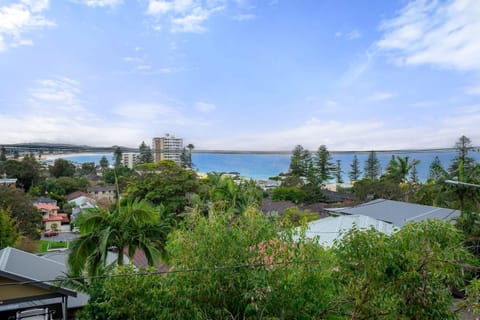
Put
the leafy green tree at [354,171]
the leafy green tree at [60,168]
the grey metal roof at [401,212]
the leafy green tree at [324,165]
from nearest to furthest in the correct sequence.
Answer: the grey metal roof at [401,212] < the leafy green tree at [324,165] < the leafy green tree at [354,171] < the leafy green tree at [60,168]

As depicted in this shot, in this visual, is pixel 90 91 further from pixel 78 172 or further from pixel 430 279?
pixel 78 172

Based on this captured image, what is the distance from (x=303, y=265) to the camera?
3252 millimetres

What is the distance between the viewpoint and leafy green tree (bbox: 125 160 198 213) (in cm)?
1786

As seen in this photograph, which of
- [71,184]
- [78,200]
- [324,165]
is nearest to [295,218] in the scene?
[324,165]

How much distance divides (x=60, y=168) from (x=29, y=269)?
4708cm

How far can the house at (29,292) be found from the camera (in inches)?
204

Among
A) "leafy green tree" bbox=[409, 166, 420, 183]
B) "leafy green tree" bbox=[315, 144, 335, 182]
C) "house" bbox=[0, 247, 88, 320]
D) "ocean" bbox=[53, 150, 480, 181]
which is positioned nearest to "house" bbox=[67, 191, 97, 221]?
"ocean" bbox=[53, 150, 480, 181]

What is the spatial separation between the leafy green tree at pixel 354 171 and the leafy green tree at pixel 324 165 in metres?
5.87

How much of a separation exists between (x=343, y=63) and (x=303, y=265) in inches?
457

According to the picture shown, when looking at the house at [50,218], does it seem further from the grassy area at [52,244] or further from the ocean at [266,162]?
the ocean at [266,162]

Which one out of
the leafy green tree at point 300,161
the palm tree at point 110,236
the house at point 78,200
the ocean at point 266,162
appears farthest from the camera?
the leafy green tree at point 300,161

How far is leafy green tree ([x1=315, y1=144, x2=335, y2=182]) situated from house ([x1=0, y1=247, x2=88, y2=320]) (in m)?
35.8

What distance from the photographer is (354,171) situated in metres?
44.4

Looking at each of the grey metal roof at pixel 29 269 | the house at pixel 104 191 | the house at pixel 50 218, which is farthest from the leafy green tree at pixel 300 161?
the grey metal roof at pixel 29 269
